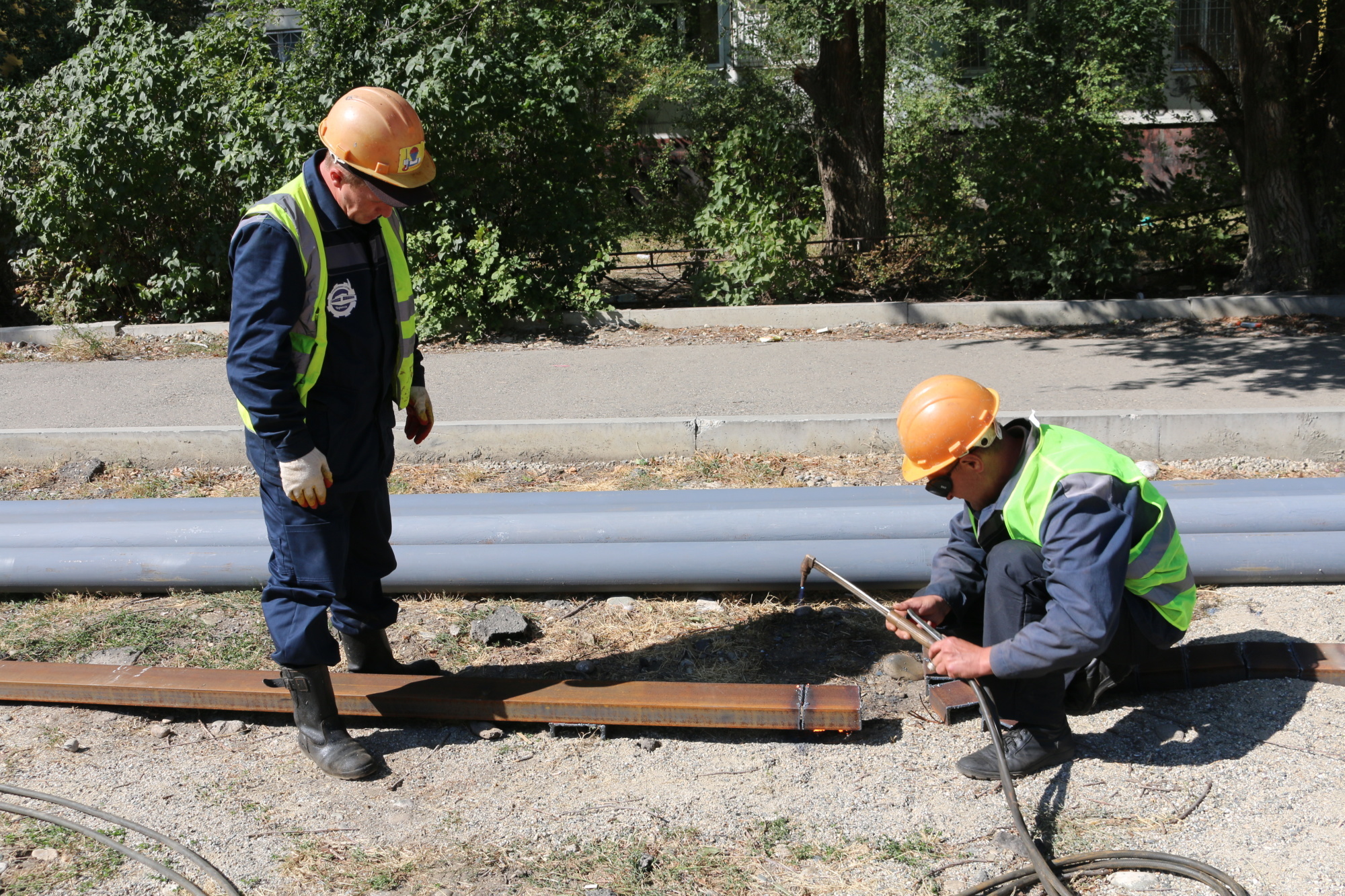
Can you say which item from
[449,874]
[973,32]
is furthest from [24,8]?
[449,874]

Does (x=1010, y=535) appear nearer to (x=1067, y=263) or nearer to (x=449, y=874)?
(x=449, y=874)

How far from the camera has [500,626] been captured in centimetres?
396

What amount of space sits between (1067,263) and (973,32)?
7.23 meters

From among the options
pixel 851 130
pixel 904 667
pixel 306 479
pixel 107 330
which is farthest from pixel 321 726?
pixel 851 130

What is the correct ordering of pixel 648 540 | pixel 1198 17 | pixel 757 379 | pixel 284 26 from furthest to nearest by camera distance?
pixel 1198 17 → pixel 284 26 → pixel 757 379 → pixel 648 540

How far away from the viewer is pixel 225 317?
Result: 10102 mm

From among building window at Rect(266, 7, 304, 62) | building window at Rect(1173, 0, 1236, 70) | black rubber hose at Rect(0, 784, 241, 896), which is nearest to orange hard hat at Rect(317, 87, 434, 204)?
black rubber hose at Rect(0, 784, 241, 896)

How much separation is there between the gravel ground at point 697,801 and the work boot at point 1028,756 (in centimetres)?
4

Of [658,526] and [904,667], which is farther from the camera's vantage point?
[658,526]

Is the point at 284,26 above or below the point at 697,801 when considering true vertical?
above

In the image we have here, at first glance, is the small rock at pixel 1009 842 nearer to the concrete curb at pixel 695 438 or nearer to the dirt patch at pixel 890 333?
the concrete curb at pixel 695 438

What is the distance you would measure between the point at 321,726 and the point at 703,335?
643 centimetres

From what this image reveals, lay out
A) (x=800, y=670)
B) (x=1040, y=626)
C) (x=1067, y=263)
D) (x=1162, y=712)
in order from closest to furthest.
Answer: (x=1040, y=626) < (x=1162, y=712) < (x=800, y=670) < (x=1067, y=263)

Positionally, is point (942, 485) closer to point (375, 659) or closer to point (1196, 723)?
point (1196, 723)
